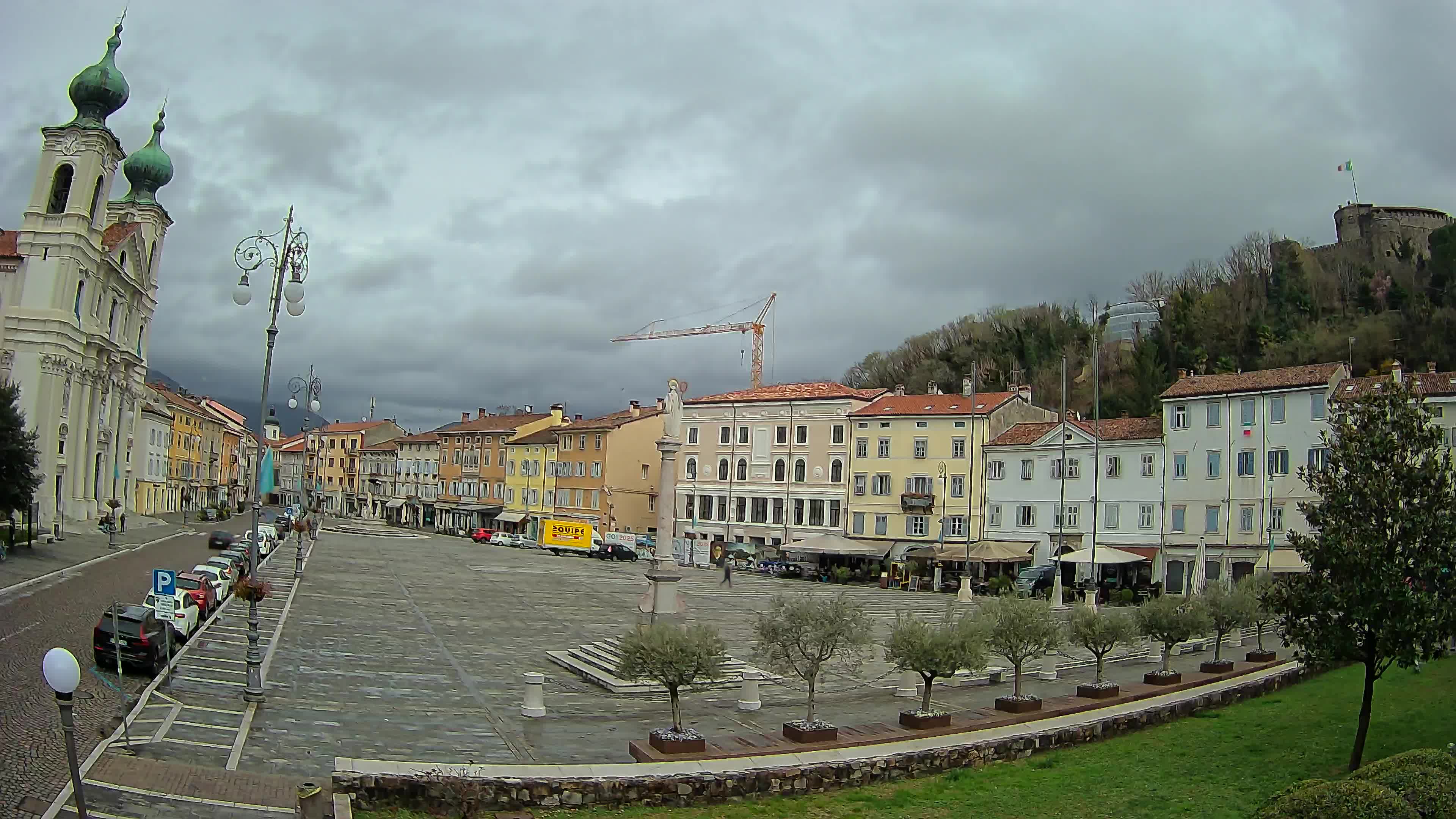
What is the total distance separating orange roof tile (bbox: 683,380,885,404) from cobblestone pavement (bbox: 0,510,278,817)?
40.4 meters

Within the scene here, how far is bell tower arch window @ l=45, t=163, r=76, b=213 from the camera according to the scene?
64.0 meters

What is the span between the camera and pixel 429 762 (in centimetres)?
1430

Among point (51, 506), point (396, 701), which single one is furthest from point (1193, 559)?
point (51, 506)

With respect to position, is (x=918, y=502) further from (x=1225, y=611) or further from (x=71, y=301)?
(x=71, y=301)

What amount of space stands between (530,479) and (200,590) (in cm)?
6891

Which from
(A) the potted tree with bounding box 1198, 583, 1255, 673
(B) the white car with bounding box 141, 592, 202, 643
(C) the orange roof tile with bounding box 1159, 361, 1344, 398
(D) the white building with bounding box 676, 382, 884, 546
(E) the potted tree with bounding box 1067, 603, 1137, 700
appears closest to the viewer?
(B) the white car with bounding box 141, 592, 202, 643

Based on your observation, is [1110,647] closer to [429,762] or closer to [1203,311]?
[429,762]

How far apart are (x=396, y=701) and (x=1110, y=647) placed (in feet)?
50.7

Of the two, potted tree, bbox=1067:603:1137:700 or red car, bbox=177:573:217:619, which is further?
red car, bbox=177:573:217:619

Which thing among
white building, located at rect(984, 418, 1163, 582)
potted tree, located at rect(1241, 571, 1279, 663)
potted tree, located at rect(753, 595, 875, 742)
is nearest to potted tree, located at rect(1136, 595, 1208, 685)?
potted tree, located at rect(1241, 571, 1279, 663)

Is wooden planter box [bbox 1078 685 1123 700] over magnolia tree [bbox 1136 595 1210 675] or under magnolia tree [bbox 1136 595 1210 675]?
under

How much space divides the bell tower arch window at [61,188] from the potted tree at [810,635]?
65366 mm

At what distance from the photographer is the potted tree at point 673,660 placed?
15.6 metres

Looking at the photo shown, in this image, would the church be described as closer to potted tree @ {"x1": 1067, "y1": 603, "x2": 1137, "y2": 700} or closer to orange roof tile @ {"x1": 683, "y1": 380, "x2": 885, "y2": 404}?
orange roof tile @ {"x1": 683, "y1": 380, "x2": 885, "y2": 404}
